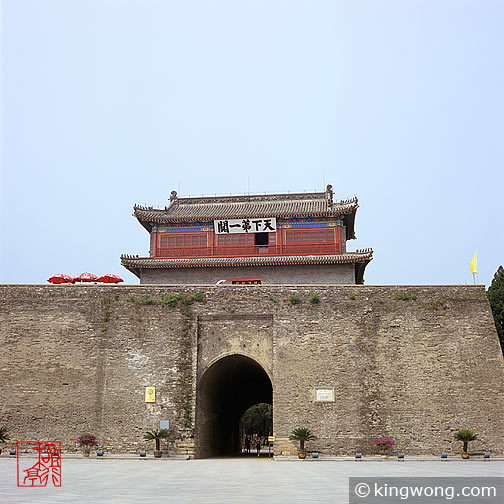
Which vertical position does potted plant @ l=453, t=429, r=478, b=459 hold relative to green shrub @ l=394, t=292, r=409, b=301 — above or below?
below

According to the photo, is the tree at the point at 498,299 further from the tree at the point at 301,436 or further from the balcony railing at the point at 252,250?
the tree at the point at 301,436

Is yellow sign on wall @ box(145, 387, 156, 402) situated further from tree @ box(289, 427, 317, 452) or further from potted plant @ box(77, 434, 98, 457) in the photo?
tree @ box(289, 427, 317, 452)

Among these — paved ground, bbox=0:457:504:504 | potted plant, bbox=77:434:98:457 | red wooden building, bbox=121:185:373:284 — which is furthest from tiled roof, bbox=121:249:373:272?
paved ground, bbox=0:457:504:504

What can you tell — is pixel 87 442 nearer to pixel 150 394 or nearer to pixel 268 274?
pixel 150 394

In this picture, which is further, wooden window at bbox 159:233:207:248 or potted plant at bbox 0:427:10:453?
wooden window at bbox 159:233:207:248

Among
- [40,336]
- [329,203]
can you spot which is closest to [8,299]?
[40,336]

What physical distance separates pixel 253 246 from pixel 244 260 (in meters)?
1.21

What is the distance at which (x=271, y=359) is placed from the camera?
21188 mm

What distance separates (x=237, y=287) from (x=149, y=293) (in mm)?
3349

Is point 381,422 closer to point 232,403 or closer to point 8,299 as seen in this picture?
point 232,403

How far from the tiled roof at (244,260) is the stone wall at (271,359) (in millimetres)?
5307

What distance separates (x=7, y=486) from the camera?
31.6 ft

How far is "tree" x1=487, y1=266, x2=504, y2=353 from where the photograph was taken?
27.5 metres

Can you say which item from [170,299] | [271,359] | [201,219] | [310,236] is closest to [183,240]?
[201,219]
